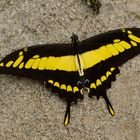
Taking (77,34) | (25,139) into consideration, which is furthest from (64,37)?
(25,139)

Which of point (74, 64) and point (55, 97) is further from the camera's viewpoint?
point (55, 97)

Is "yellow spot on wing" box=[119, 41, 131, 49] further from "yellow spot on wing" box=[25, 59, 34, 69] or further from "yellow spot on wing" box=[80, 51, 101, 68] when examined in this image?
"yellow spot on wing" box=[25, 59, 34, 69]

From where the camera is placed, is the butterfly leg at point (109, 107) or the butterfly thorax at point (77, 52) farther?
the butterfly leg at point (109, 107)

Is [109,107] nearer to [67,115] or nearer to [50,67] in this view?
[67,115]

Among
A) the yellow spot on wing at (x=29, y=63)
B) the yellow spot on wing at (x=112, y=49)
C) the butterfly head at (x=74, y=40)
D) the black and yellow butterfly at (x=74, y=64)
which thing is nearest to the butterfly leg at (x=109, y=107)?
the black and yellow butterfly at (x=74, y=64)

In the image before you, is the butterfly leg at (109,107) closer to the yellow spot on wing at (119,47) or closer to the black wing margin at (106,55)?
the black wing margin at (106,55)

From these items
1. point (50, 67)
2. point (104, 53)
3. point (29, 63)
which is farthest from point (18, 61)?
point (104, 53)
